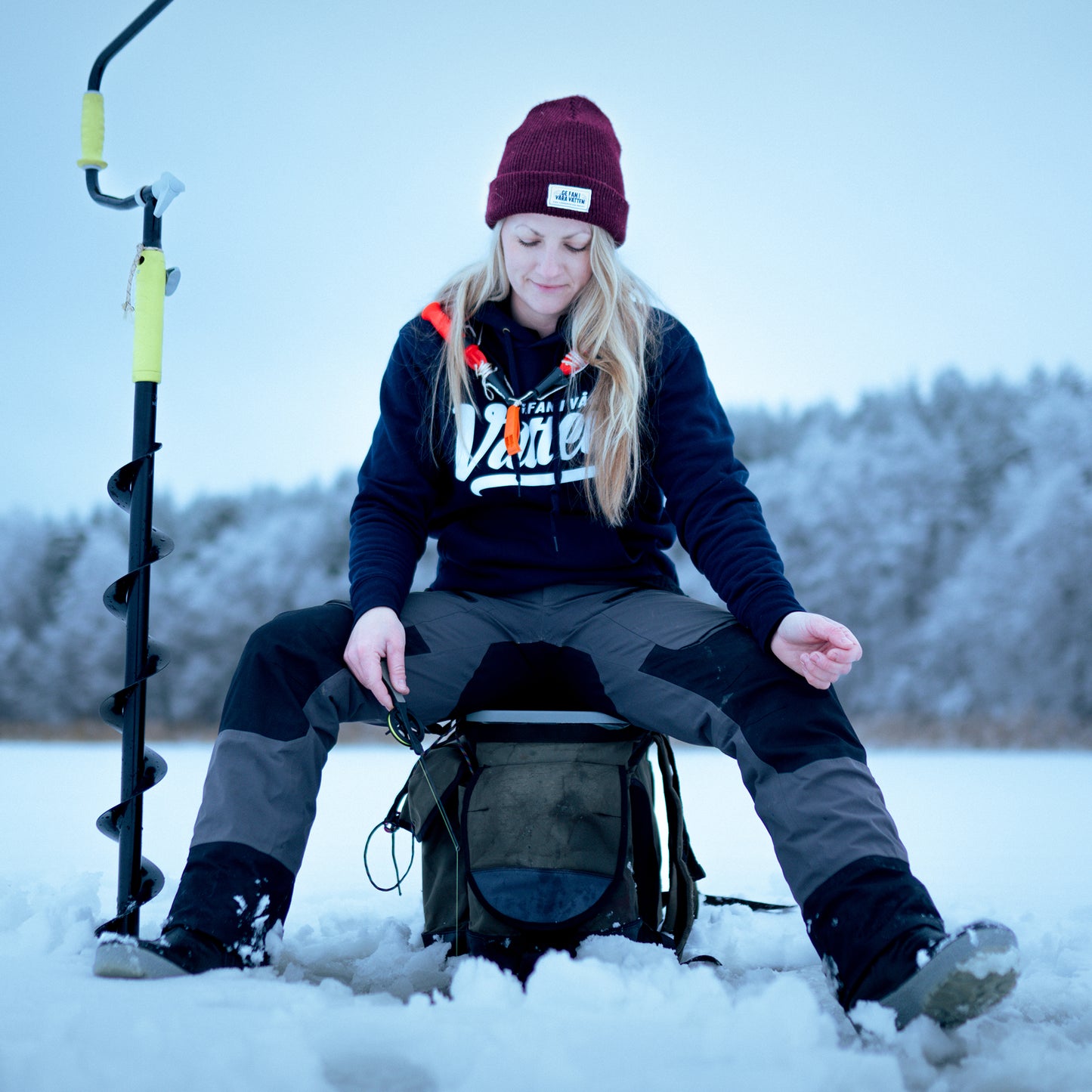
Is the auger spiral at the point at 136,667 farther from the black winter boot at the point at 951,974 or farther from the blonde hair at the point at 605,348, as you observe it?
the black winter boot at the point at 951,974

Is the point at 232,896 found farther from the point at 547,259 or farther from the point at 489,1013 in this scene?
the point at 547,259

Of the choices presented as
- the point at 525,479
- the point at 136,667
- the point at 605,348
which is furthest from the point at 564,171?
the point at 136,667

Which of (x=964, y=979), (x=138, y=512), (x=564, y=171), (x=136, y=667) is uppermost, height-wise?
(x=564, y=171)

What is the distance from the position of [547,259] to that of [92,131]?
0.58 meters

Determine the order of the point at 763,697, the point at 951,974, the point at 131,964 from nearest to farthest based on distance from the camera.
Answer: the point at 951,974
the point at 131,964
the point at 763,697

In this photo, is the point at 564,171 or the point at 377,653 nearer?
the point at 377,653

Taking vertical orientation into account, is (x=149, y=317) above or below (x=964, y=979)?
above

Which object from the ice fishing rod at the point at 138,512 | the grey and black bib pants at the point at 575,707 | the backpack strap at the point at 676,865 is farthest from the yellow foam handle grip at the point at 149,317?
the backpack strap at the point at 676,865

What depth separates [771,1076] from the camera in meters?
0.67

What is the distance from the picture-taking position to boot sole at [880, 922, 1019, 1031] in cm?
78

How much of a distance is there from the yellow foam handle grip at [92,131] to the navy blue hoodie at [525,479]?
0.45 meters

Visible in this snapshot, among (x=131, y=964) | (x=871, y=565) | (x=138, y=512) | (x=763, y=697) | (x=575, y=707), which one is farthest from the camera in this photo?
(x=871, y=565)

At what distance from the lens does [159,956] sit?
89cm

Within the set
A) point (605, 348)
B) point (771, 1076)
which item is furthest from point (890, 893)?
point (605, 348)
